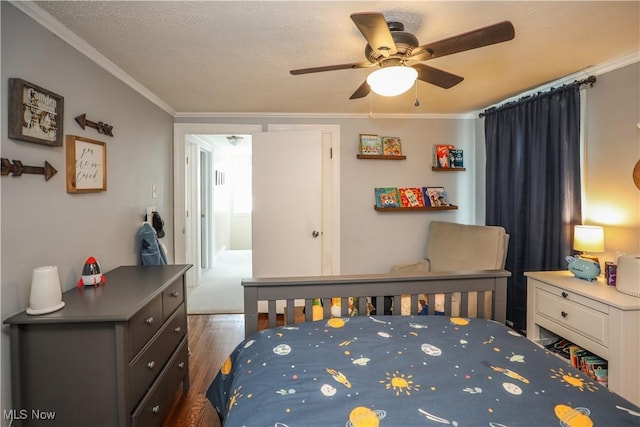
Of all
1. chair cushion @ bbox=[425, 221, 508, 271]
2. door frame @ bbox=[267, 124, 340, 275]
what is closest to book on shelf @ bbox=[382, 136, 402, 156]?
door frame @ bbox=[267, 124, 340, 275]

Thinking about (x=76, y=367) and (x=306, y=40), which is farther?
(x=306, y=40)

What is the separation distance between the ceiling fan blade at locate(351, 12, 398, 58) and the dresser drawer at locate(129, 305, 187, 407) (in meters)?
1.74

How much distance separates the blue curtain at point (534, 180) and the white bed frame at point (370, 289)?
3.42 feet

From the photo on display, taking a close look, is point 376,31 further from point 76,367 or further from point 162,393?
point 162,393

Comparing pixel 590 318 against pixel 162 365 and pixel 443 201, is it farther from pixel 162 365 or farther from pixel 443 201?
pixel 162 365

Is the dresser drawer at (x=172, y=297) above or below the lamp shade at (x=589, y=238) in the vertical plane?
below

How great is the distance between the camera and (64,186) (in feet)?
5.52

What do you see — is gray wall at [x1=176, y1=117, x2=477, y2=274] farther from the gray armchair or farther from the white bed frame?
the white bed frame

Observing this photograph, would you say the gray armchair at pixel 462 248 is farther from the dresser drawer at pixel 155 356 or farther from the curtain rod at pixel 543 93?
the dresser drawer at pixel 155 356

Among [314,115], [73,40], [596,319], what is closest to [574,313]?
[596,319]

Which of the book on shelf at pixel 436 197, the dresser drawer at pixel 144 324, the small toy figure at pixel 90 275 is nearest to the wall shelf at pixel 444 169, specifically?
the book on shelf at pixel 436 197

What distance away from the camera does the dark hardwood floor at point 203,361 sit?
75.2 inches

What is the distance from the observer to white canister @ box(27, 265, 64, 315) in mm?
1335

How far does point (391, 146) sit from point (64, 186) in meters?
2.91
